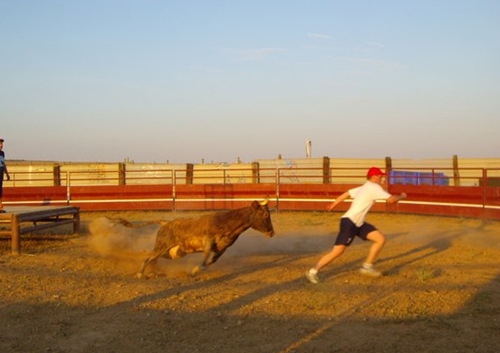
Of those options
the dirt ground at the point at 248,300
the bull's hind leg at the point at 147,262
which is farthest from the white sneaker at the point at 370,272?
the bull's hind leg at the point at 147,262

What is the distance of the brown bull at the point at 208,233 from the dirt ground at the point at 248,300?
0.35 m

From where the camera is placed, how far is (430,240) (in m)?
12.2

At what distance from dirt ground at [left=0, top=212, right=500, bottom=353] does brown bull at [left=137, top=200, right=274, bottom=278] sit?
351 millimetres

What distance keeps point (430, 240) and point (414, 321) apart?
6.70m

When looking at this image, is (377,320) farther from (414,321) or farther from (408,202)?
(408,202)

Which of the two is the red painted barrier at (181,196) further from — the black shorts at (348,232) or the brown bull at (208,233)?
the black shorts at (348,232)

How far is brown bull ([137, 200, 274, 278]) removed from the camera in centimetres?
830

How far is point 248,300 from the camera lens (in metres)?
6.84

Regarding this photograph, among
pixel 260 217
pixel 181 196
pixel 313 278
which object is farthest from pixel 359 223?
pixel 181 196

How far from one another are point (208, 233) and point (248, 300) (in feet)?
5.51

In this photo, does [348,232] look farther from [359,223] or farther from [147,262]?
[147,262]

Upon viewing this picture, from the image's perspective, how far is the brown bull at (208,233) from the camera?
27.2ft

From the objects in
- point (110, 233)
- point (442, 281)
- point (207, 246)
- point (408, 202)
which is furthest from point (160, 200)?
point (442, 281)

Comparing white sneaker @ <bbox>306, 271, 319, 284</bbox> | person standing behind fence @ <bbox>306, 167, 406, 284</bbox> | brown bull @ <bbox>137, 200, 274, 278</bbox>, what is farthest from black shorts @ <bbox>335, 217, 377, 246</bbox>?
brown bull @ <bbox>137, 200, 274, 278</bbox>
